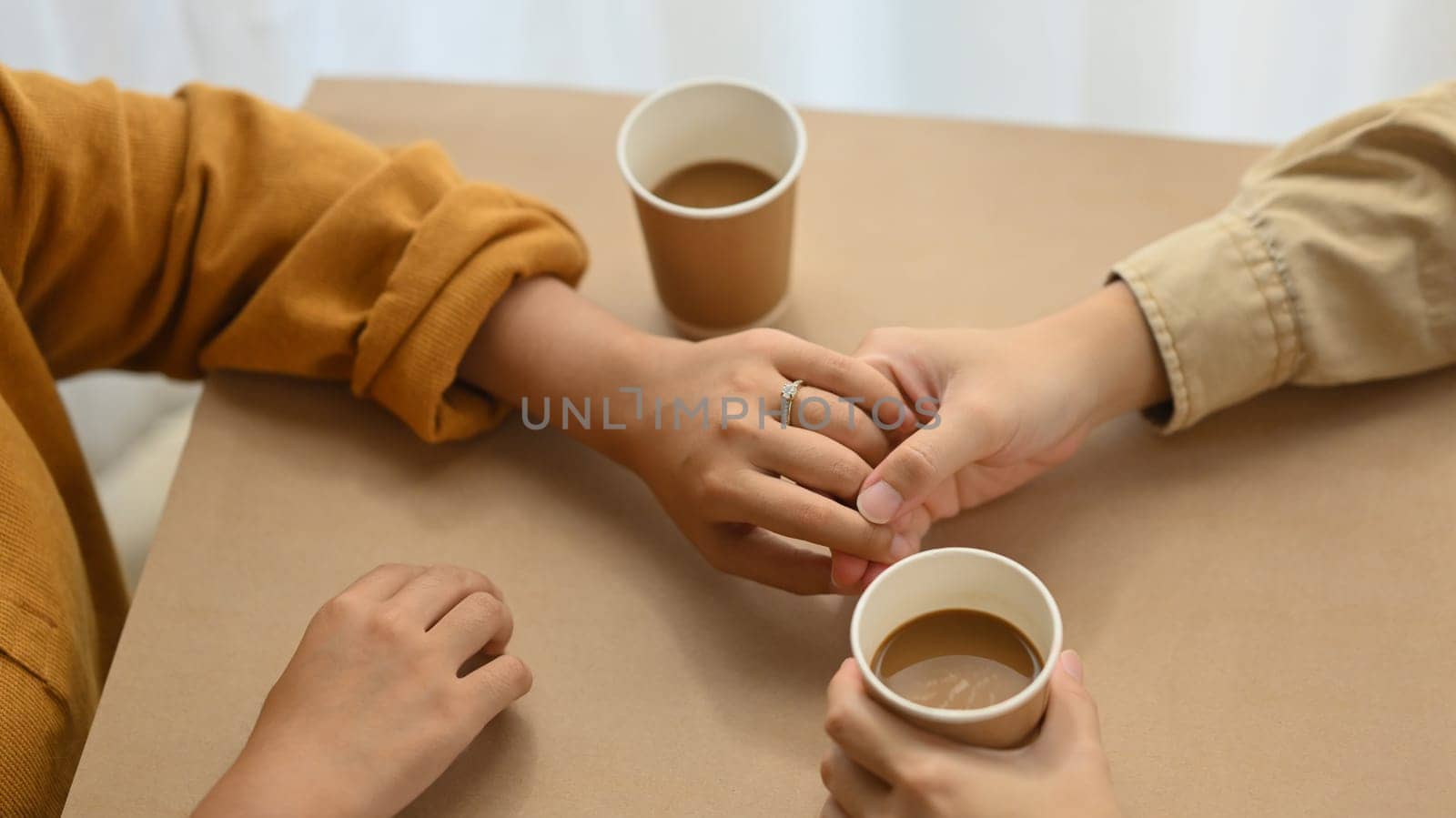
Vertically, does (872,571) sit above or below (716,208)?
below

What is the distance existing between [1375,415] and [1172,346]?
137mm

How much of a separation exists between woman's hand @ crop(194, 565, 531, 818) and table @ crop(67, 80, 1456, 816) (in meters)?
0.03

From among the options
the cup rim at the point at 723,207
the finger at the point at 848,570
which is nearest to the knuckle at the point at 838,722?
the finger at the point at 848,570

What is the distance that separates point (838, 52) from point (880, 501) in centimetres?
87

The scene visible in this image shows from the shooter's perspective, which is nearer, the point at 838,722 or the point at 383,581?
the point at 838,722

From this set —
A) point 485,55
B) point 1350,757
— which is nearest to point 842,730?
point 1350,757

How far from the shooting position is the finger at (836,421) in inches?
27.4

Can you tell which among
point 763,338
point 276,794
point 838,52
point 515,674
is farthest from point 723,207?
point 838,52

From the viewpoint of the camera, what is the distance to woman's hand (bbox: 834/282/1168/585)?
2.16ft

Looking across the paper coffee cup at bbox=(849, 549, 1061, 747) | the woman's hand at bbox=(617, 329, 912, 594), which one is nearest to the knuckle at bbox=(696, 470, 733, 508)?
the woman's hand at bbox=(617, 329, 912, 594)

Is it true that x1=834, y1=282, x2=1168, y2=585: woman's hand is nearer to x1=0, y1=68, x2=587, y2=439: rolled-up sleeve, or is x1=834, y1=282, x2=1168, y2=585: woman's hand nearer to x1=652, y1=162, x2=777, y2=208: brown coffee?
x1=652, y1=162, x2=777, y2=208: brown coffee

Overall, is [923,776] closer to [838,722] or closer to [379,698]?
[838,722]

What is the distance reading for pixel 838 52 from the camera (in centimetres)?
139

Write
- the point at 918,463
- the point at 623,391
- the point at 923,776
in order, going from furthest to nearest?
1. the point at 623,391
2. the point at 918,463
3. the point at 923,776
